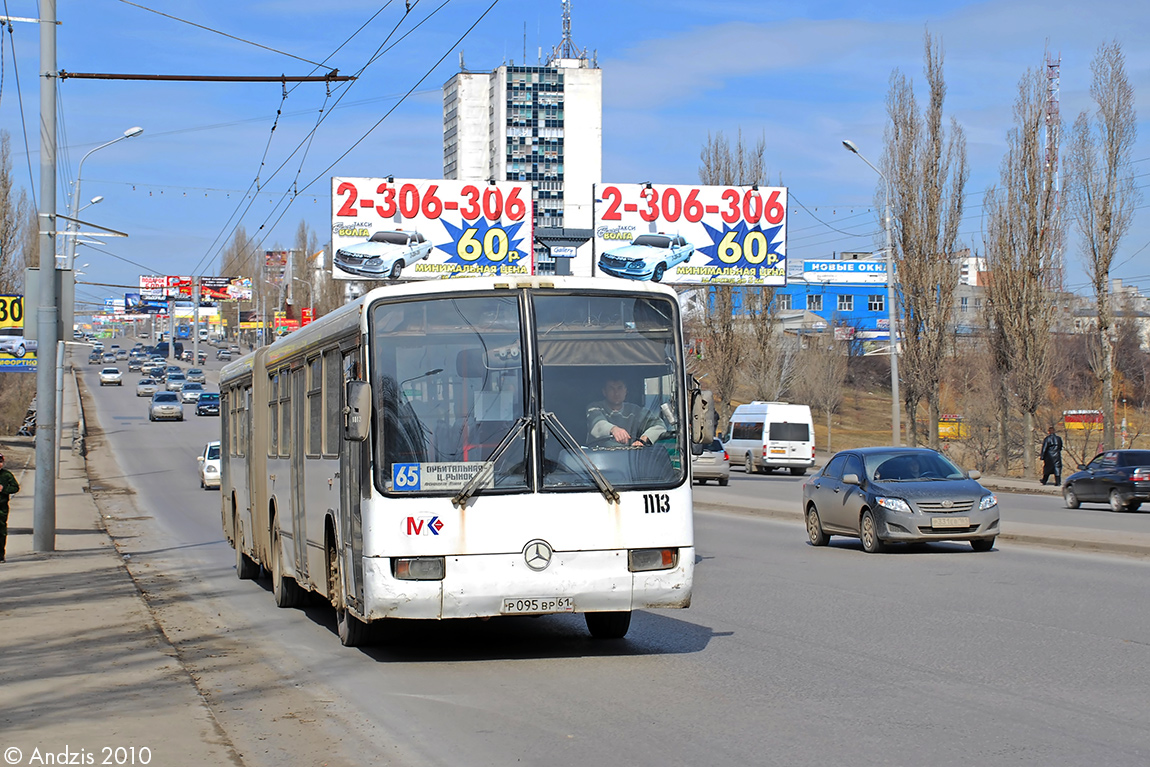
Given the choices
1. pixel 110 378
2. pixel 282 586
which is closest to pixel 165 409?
pixel 110 378

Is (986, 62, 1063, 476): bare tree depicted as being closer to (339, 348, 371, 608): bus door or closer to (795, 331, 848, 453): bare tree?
(795, 331, 848, 453): bare tree

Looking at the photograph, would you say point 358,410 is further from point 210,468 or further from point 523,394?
point 210,468

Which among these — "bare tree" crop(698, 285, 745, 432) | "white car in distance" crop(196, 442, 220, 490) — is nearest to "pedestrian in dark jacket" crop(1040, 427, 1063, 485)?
"bare tree" crop(698, 285, 745, 432)

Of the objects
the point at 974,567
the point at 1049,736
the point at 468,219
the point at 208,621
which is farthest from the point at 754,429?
the point at 1049,736

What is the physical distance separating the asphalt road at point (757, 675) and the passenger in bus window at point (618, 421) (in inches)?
62.6

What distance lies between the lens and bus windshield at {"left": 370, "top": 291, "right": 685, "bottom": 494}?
9.11m

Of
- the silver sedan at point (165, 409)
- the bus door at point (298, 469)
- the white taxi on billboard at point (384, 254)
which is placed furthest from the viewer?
the silver sedan at point (165, 409)

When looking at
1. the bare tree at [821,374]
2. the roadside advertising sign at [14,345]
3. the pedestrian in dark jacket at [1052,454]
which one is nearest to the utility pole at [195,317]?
the bare tree at [821,374]

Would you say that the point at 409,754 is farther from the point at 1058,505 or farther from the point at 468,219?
the point at 468,219

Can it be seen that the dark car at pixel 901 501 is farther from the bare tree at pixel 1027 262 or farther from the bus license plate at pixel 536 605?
the bare tree at pixel 1027 262

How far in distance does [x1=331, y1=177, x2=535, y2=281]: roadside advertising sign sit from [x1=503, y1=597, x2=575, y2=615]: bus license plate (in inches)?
966

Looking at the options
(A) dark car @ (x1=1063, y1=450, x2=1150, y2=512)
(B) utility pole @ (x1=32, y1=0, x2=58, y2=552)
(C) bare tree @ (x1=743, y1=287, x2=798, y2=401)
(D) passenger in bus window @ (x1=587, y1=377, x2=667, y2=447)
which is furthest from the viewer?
(C) bare tree @ (x1=743, y1=287, x2=798, y2=401)

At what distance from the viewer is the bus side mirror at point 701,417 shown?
31.4 ft

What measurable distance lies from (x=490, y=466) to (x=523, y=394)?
578 millimetres
